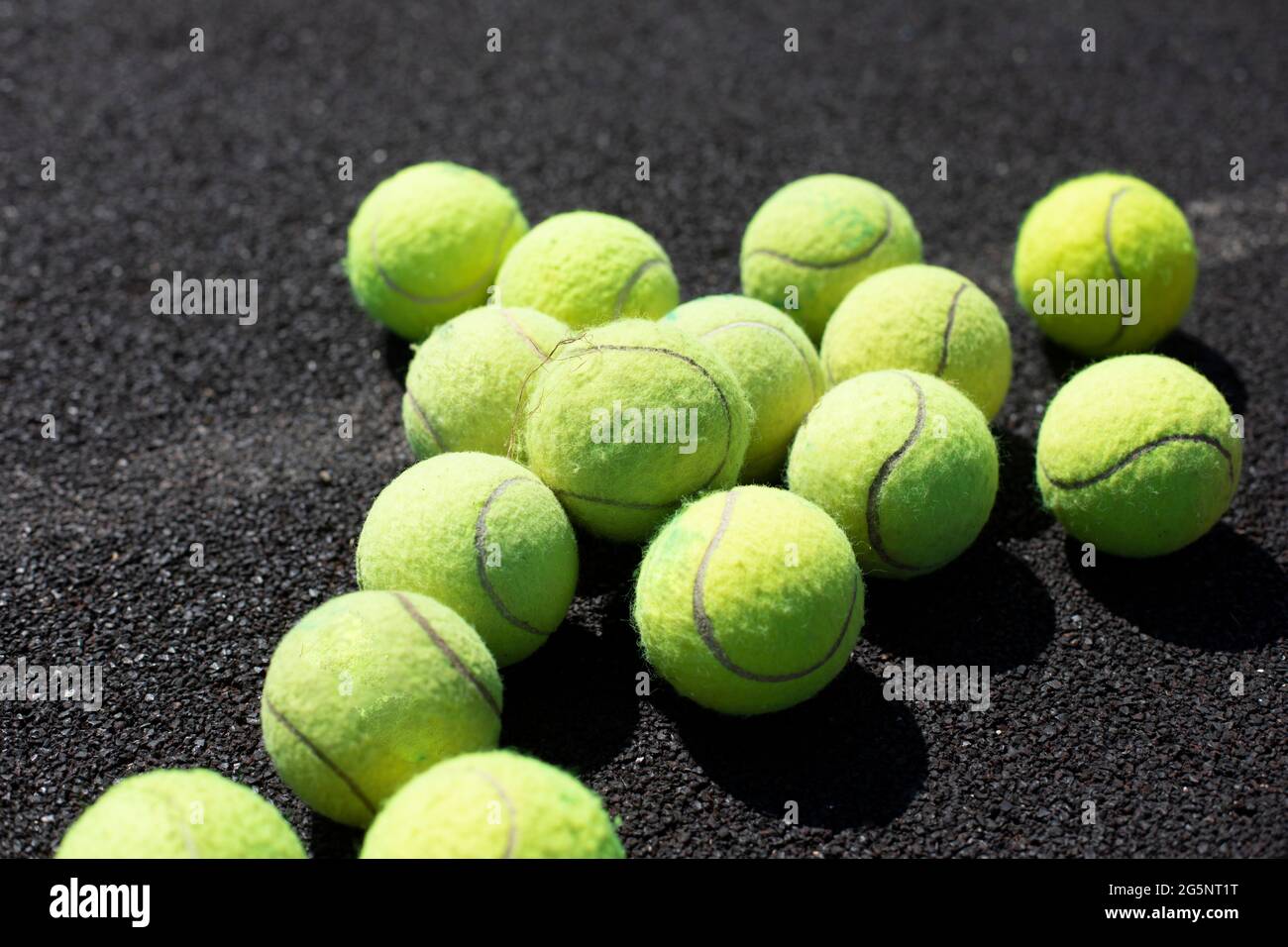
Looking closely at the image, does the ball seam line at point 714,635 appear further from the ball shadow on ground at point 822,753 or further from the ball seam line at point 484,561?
the ball seam line at point 484,561

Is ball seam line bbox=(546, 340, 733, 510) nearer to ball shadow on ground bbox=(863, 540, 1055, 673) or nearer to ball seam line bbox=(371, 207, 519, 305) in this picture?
ball shadow on ground bbox=(863, 540, 1055, 673)

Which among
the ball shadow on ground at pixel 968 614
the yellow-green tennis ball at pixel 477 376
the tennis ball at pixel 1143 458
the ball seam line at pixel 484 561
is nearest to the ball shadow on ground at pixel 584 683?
the ball seam line at pixel 484 561

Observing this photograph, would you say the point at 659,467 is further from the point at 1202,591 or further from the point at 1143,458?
the point at 1202,591

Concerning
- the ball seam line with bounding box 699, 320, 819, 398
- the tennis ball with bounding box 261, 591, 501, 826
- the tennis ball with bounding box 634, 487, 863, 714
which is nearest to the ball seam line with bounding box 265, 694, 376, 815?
the tennis ball with bounding box 261, 591, 501, 826

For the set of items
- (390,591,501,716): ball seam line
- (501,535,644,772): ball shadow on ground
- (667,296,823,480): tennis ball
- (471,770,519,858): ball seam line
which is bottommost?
(501,535,644,772): ball shadow on ground

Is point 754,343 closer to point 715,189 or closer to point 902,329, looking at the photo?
point 902,329

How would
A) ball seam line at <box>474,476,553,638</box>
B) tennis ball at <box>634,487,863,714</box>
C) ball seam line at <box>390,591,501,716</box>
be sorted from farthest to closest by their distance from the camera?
ball seam line at <box>474,476,553,638</box> → tennis ball at <box>634,487,863,714</box> → ball seam line at <box>390,591,501,716</box>

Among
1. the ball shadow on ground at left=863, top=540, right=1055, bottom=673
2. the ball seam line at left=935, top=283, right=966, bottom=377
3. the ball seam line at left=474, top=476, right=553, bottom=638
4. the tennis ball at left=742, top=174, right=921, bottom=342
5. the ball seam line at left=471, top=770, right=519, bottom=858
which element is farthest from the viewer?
the tennis ball at left=742, top=174, right=921, bottom=342
